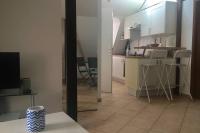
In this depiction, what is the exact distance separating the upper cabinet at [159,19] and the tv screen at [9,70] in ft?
11.4

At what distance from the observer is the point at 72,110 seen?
2.36m

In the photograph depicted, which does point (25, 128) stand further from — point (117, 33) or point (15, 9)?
point (117, 33)

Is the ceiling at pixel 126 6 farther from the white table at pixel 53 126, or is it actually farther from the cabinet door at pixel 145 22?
the white table at pixel 53 126

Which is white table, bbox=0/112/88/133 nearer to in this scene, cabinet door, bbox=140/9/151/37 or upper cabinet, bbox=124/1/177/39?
upper cabinet, bbox=124/1/177/39

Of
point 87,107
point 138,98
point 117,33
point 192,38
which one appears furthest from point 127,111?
point 117,33

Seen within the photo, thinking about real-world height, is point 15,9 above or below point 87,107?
above

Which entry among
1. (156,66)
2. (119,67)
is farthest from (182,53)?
(119,67)

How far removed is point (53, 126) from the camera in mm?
1222

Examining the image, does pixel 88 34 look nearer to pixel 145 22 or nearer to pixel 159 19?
pixel 159 19

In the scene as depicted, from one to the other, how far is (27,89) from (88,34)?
1447mm

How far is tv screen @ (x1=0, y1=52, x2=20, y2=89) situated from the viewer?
2.44m

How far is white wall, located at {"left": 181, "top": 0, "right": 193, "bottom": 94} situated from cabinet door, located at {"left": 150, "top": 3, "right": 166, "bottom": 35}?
1.47 ft

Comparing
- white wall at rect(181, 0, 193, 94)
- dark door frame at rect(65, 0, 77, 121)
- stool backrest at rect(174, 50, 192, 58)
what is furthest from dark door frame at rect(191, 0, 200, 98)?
dark door frame at rect(65, 0, 77, 121)

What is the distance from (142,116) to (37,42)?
1.88 meters
